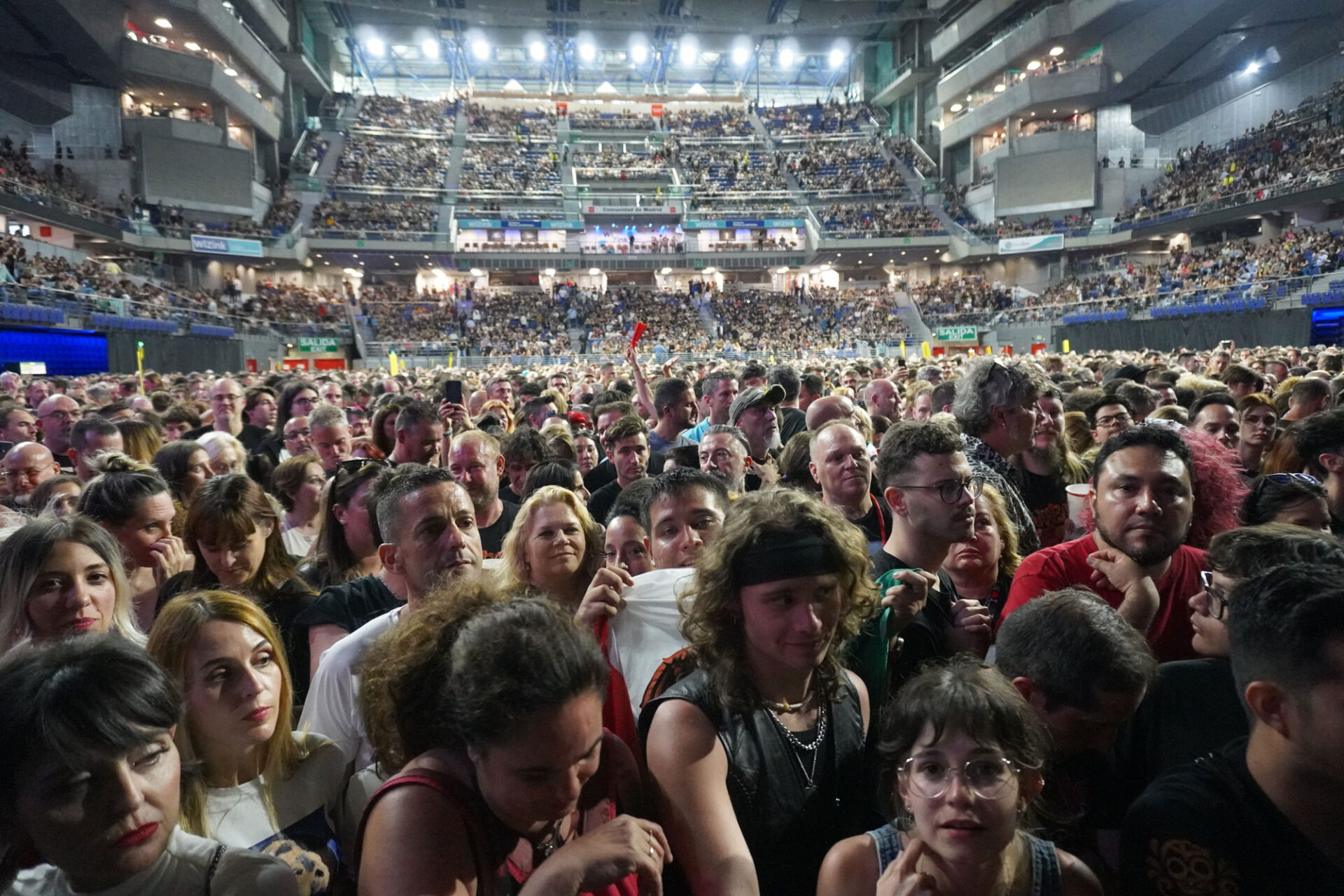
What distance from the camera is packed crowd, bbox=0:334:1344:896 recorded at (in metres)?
1.50

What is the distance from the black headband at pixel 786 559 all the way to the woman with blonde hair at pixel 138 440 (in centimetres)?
563

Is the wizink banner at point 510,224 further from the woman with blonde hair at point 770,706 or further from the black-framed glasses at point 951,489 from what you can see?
the woman with blonde hair at point 770,706

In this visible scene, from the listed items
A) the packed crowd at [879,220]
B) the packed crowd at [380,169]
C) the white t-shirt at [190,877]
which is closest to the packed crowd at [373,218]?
the packed crowd at [380,169]

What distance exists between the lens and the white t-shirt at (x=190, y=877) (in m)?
1.46

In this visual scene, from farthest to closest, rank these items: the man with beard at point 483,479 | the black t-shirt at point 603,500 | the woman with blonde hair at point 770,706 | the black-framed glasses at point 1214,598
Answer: the black t-shirt at point 603,500 → the man with beard at point 483,479 → the black-framed glasses at point 1214,598 → the woman with blonde hair at point 770,706

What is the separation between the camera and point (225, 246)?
36812 millimetres

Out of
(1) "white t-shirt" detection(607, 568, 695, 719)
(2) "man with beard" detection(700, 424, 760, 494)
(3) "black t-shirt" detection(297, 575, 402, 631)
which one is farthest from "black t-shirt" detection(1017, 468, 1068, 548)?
(3) "black t-shirt" detection(297, 575, 402, 631)

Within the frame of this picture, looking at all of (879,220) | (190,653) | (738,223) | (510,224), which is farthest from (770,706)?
(879,220)

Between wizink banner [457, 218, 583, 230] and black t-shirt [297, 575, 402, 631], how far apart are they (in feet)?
149

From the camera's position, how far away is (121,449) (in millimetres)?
5852

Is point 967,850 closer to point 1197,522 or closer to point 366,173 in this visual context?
point 1197,522

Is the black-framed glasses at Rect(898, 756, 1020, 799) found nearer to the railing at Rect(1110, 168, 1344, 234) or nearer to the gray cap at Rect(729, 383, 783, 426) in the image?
the gray cap at Rect(729, 383, 783, 426)

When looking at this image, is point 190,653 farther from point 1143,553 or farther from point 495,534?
point 1143,553

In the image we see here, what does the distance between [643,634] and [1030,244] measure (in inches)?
1741
